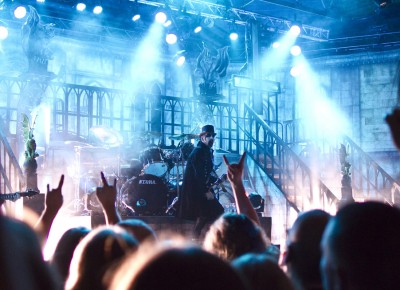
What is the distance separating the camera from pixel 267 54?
1872 centimetres

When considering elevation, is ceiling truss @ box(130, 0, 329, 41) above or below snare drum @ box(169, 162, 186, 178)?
above

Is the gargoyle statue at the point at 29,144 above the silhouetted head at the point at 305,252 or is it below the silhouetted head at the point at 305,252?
above

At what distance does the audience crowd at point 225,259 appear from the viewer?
839 mm

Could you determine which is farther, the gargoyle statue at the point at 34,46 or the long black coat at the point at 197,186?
the gargoyle statue at the point at 34,46

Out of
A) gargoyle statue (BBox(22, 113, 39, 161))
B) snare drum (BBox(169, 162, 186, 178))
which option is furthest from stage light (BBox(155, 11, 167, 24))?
gargoyle statue (BBox(22, 113, 39, 161))

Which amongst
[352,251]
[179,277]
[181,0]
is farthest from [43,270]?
[181,0]

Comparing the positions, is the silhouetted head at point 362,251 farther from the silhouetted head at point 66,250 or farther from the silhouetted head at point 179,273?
the silhouetted head at point 66,250

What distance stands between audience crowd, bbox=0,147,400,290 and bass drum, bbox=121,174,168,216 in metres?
7.44

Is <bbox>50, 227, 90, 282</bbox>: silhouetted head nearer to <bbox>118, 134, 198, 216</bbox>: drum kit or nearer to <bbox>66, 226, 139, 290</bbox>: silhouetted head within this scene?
<bbox>66, 226, 139, 290</bbox>: silhouetted head

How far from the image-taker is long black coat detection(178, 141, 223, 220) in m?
8.17

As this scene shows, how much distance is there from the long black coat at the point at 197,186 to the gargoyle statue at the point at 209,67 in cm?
544

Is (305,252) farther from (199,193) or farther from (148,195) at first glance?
(148,195)

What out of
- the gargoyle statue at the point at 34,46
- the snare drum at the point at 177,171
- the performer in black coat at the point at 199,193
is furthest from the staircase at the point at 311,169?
the gargoyle statue at the point at 34,46

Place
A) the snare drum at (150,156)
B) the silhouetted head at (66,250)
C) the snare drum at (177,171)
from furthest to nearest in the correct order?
the snare drum at (150,156), the snare drum at (177,171), the silhouetted head at (66,250)
